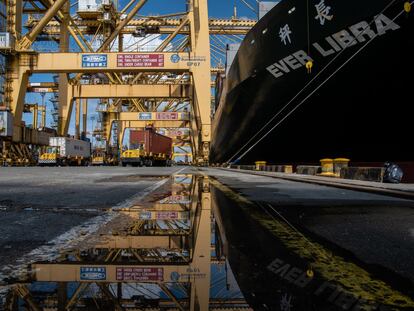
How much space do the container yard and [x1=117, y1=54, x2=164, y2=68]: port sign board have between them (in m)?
0.07

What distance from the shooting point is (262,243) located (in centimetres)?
271

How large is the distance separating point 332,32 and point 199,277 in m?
10.9

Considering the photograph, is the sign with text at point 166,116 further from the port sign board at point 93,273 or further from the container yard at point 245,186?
the port sign board at point 93,273

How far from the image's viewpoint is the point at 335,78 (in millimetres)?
11891

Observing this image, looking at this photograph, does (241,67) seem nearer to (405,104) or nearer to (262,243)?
(405,104)

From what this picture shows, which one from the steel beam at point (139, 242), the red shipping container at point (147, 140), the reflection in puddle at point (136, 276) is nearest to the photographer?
the reflection in puddle at point (136, 276)

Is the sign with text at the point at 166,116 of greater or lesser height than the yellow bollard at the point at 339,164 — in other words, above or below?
above

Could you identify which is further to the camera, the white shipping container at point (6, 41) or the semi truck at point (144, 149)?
the semi truck at point (144, 149)

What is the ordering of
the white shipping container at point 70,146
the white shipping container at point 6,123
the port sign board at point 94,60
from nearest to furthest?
the port sign board at point 94,60, the white shipping container at point 6,123, the white shipping container at point 70,146

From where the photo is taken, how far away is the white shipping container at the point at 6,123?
26.2m

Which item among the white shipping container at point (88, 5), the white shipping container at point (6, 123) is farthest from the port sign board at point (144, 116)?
the white shipping container at point (6, 123)

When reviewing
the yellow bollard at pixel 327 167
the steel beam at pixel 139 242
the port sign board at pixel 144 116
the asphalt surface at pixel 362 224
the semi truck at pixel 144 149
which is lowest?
the steel beam at pixel 139 242

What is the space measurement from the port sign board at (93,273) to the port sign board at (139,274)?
0.25 feet

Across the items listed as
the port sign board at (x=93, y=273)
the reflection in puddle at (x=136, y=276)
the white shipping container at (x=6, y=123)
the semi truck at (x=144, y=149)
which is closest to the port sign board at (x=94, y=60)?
the white shipping container at (x=6, y=123)
